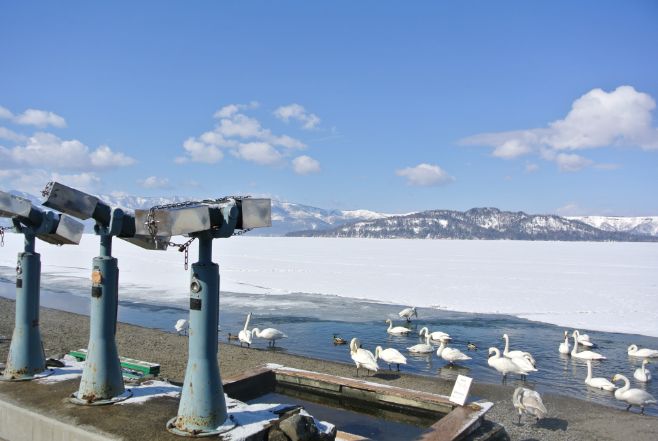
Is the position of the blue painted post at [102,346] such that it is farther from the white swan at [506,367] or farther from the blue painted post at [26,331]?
the white swan at [506,367]

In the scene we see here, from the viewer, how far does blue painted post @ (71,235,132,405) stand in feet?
21.4

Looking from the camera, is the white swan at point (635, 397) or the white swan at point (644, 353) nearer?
the white swan at point (635, 397)

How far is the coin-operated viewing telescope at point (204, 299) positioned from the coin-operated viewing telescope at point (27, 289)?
250 cm

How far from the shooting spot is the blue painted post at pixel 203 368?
18.6 ft

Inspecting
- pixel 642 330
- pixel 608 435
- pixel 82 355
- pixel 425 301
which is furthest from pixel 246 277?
pixel 608 435

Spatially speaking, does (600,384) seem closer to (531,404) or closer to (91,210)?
(531,404)

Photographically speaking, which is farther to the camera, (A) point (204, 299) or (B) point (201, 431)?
(A) point (204, 299)

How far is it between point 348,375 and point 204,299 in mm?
7426

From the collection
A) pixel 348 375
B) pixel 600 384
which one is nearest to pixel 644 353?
pixel 600 384

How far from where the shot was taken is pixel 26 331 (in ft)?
24.5

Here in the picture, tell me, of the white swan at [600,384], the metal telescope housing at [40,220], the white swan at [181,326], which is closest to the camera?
the metal telescope housing at [40,220]

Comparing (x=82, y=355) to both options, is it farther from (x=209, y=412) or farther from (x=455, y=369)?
(x=455, y=369)

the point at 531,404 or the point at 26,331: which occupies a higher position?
the point at 26,331

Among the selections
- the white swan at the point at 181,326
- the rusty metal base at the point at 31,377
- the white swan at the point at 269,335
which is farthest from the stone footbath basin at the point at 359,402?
the white swan at the point at 181,326
